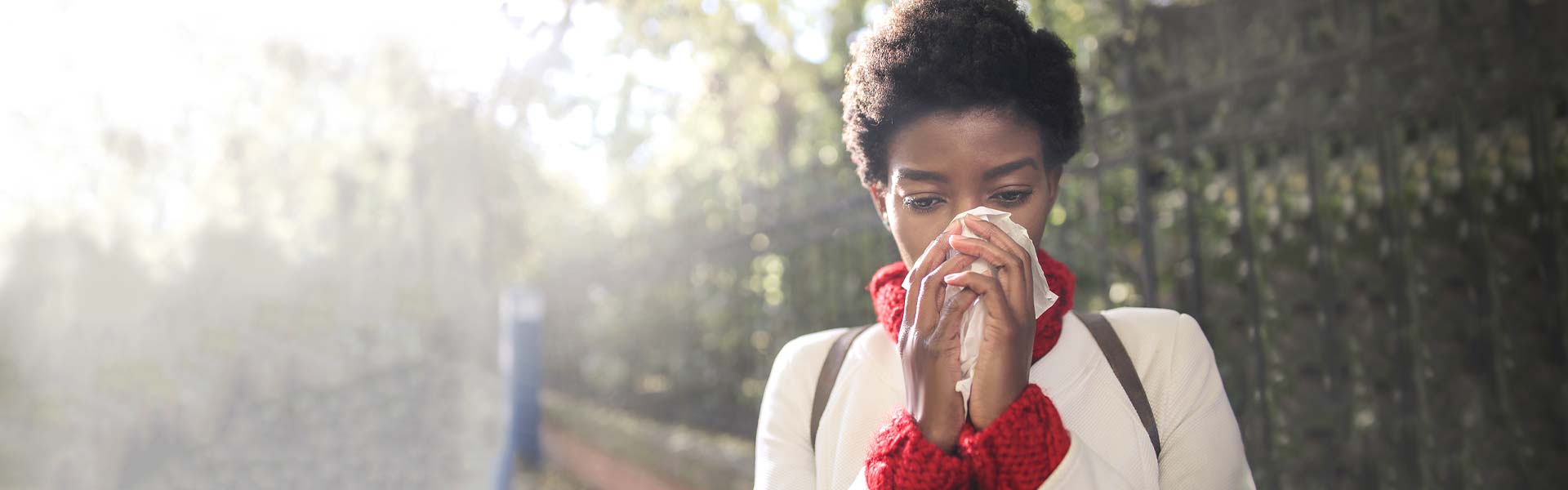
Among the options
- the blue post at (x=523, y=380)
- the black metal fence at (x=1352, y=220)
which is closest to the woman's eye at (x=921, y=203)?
the black metal fence at (x=1352, y=220)

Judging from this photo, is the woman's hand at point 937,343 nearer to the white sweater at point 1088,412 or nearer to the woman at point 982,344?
the woman at point 982,344

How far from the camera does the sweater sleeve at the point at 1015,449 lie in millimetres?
1287

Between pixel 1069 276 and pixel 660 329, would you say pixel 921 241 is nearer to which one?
pixel 1069 276

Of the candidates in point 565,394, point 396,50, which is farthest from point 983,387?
point 396,50

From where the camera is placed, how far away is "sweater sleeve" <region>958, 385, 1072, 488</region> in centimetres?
129

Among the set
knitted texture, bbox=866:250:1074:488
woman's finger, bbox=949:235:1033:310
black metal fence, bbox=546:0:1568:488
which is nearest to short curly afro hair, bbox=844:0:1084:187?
woman's finger, bbox=949:235:1033:310

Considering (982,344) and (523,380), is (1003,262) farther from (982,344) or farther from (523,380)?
(523,380)

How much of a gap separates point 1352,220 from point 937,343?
1.83 m

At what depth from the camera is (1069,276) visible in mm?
1656

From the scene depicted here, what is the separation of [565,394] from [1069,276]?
9638mm

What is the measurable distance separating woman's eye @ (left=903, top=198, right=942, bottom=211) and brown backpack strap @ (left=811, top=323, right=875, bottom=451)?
293 millimetres

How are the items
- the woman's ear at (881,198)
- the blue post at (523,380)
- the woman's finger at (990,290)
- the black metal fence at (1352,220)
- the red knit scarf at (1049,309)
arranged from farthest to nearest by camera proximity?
the blue post at (523,380) → the black metal fence at (1352,220) → the woman's ear at (881,198) → the red knit scarf at (1049,309) → the woman's finger at (990,290)

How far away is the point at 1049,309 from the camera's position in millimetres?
1562

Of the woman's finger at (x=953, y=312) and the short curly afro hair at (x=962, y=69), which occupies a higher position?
the short curly afro hair at (x=962, y=69)
